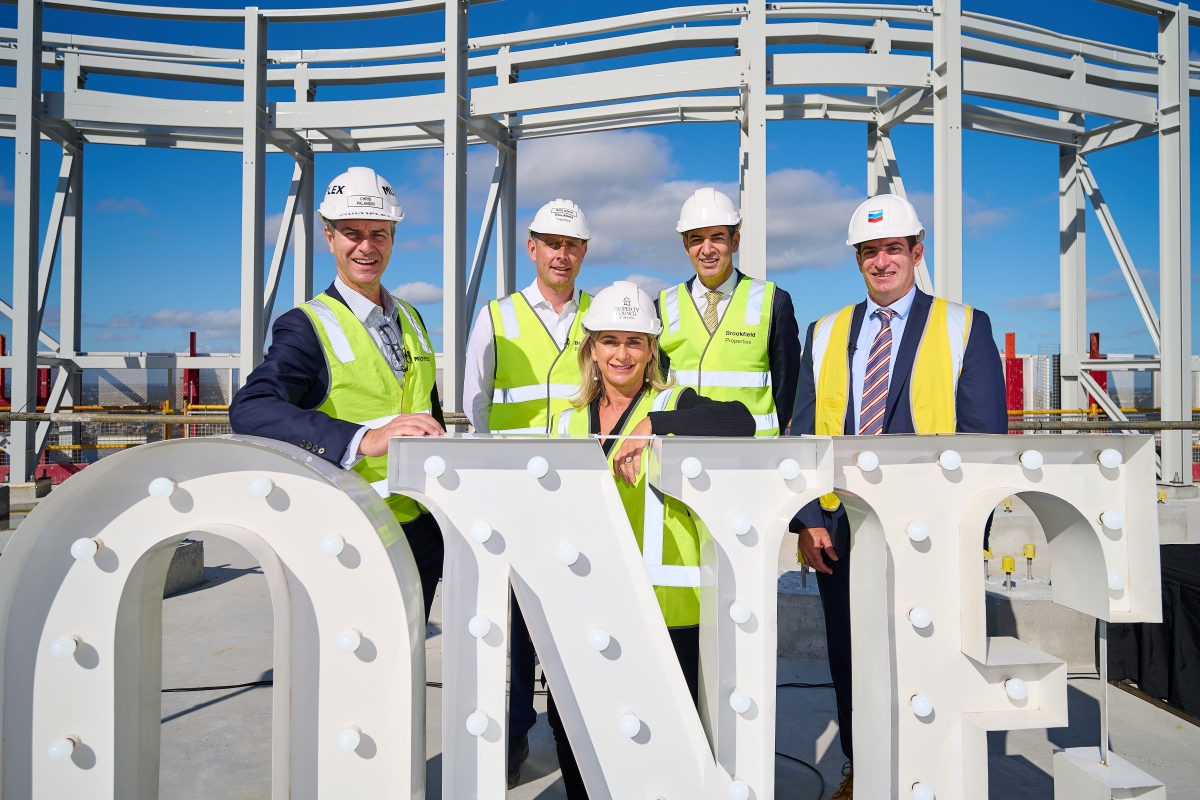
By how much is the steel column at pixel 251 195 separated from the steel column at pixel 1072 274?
483 inches

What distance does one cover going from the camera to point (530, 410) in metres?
3.36

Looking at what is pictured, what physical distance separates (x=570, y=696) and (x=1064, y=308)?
13141mm

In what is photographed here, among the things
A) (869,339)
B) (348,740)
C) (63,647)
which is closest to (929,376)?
(869,339)

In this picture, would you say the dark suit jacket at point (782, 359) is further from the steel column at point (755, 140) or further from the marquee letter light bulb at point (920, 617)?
the steel column at point (755, 140)

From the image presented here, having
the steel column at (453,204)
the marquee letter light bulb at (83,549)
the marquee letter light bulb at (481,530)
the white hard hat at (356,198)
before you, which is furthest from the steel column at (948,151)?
the marquee letter light bulb at (83,549)

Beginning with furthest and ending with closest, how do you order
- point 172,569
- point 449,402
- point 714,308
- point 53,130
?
point 53,130 < point 449,402 < point 172,569 < point 714,308

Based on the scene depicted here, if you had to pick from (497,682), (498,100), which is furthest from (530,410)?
(498,100)

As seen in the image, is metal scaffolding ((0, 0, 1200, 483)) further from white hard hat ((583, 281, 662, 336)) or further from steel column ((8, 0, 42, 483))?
white hard hat ((583, 281, 662, 336))

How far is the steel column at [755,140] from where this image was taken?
313 inches

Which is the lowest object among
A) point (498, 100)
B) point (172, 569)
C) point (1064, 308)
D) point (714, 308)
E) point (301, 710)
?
point (172, 569)

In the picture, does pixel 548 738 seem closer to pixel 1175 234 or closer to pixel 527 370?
pixel 527 370

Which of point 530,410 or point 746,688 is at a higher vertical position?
point 530,410

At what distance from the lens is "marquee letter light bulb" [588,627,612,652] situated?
174 centimetres

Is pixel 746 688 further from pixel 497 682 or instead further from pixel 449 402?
pixel 449 402
